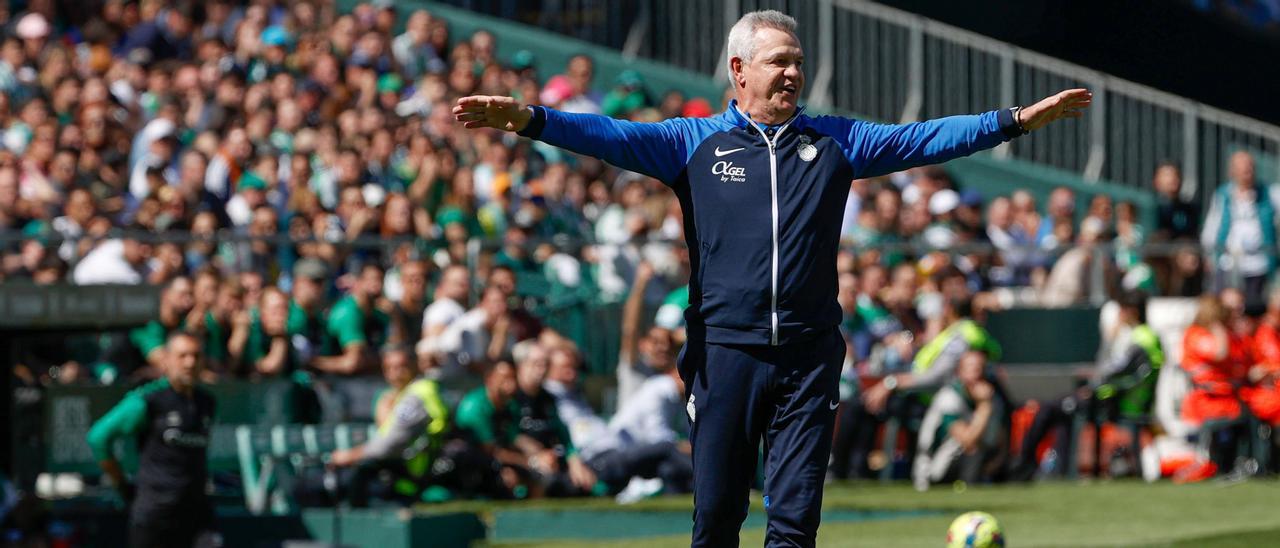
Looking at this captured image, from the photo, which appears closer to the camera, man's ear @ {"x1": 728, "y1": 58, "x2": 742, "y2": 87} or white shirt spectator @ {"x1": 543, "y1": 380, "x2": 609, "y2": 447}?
man's ear @ {"x1": 728, "y1": 58, "x2": 742, "y2": 87}

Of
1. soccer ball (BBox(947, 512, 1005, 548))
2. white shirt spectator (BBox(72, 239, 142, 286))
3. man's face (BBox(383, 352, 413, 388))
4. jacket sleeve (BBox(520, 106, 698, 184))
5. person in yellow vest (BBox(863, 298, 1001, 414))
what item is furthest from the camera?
person in yellow vest (BBox(863, 298, 1001, 414))

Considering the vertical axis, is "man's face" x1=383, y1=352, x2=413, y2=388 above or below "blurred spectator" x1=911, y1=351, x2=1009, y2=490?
above

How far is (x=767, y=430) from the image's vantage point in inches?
292

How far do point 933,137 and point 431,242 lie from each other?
9.69 m

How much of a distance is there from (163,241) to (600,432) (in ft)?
11.3

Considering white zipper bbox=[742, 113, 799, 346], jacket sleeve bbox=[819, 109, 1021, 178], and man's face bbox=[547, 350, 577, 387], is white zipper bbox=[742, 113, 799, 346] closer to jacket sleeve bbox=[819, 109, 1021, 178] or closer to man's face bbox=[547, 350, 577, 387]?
jacket sleeve bbox=[819, 109, 1021, 178]

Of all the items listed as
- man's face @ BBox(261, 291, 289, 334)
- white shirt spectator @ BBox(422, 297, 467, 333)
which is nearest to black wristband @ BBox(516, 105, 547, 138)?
man's face @ BBox(261, 291, 289, 334)

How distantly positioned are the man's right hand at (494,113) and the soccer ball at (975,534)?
4426 mm

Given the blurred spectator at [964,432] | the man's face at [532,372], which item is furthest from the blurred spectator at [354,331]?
the blurred spectator at [964,432]

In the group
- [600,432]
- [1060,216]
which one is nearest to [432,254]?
[600,432]

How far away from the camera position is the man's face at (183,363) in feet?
40.7

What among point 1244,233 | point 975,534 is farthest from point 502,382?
point 1244,233

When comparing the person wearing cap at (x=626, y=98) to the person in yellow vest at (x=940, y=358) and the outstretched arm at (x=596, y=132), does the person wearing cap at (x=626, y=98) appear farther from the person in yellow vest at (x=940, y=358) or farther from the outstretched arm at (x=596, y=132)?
the outstretched arm at (x=596, y=132)

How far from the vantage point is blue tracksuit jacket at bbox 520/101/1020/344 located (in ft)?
23.8
